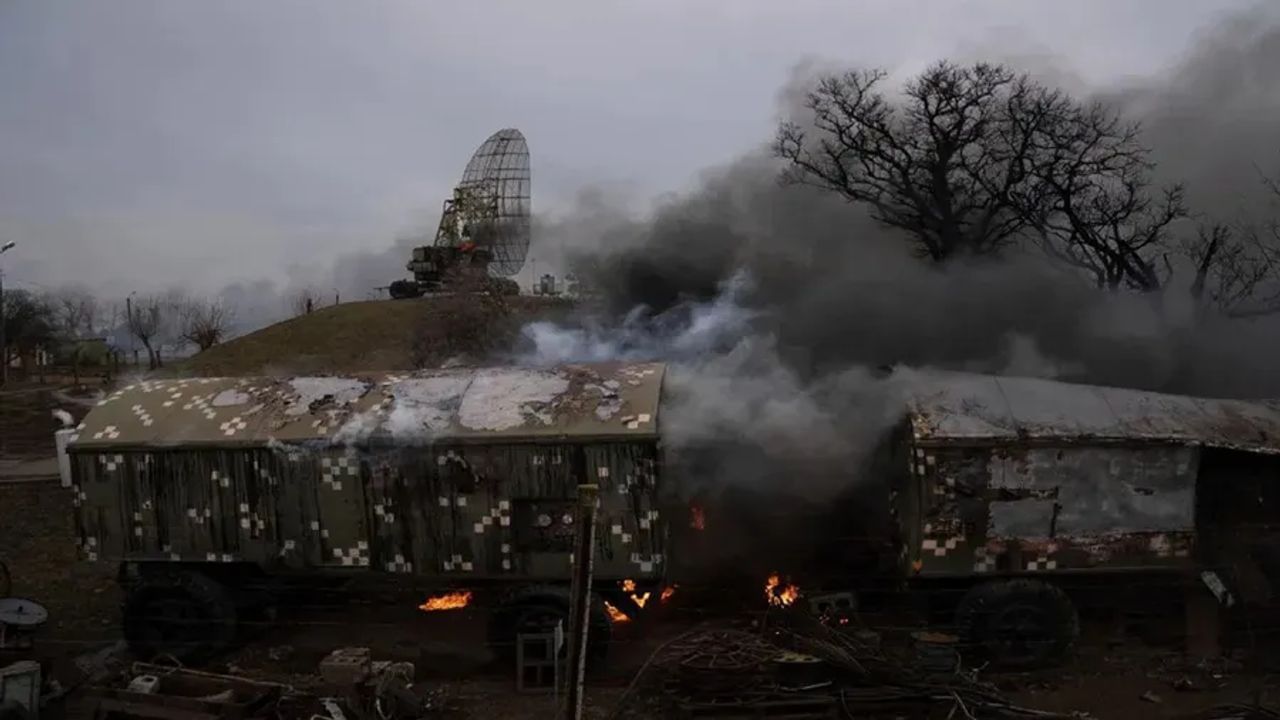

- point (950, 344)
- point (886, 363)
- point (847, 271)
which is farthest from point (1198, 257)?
point (886, 363)

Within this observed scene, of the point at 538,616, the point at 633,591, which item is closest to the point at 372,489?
the point at 538,616

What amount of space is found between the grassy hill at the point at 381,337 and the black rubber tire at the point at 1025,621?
14.1 meters

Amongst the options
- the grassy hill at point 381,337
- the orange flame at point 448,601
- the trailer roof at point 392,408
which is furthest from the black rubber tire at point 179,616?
the grassy hill at point 381,337

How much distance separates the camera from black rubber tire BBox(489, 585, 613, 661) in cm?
955

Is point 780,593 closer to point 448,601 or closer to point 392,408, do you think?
point 448,601

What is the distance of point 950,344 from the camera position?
12.6 metres

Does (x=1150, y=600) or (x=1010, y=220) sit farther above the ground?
(x=1010, y=220)

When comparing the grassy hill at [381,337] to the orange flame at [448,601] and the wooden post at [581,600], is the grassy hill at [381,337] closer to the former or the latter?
the orange flame at [448,601]

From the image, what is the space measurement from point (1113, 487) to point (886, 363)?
10.8ft

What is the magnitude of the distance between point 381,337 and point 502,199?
402 inches

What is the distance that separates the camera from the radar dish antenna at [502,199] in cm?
3603

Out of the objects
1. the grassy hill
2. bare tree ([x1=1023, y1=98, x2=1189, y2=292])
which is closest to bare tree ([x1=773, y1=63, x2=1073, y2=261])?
bare tree ([x1=1023, y1=98, x2=1189, y2=292])

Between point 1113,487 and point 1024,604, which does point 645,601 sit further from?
point 1113,487

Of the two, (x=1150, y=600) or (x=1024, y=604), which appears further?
(x=1150, y=600)
